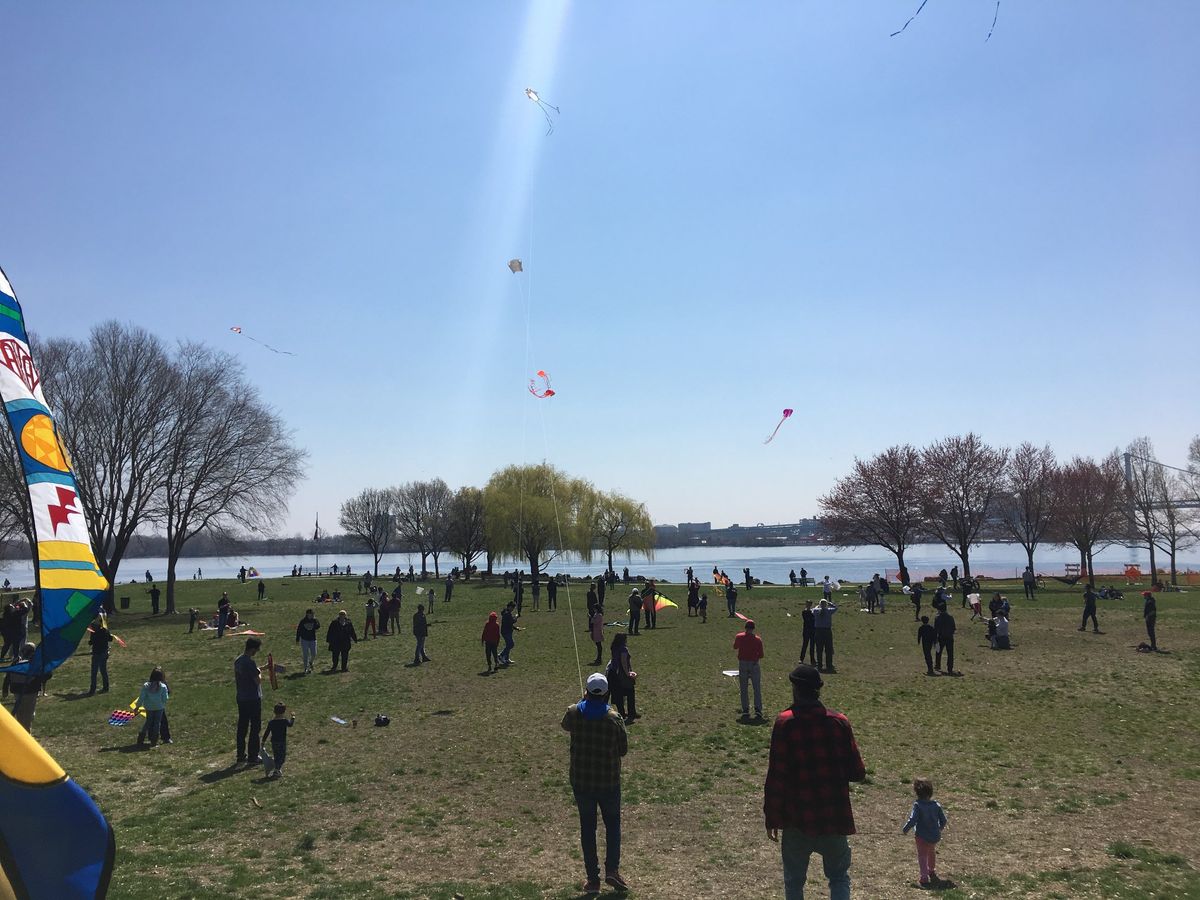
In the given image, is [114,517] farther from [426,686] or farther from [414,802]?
[414,802]

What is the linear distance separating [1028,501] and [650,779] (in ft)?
192

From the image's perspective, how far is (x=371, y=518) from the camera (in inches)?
3959

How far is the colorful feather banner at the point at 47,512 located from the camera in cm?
638

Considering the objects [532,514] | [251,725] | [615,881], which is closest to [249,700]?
[251,725]

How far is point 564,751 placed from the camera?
11805 millimetres

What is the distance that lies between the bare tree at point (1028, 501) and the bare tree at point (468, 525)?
4809 centimetres

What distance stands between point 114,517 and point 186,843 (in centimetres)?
3657

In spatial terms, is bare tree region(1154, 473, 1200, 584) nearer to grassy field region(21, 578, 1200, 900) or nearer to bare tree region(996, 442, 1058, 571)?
bare tree region(996, 442, 1058, 571)

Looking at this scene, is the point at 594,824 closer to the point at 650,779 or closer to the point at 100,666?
the point at 650,779

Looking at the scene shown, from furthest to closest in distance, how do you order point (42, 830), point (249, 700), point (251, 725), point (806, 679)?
point (251, 725), point (249, 700), point (806, 679), point (42, 830)

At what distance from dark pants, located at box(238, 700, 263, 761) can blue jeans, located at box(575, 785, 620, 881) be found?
6.66 metres

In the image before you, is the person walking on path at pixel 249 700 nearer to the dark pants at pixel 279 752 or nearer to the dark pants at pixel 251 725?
the dark pants at pixel 251 725

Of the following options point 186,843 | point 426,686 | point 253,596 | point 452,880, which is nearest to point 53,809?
point 452,880

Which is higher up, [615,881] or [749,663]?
[749,663]
